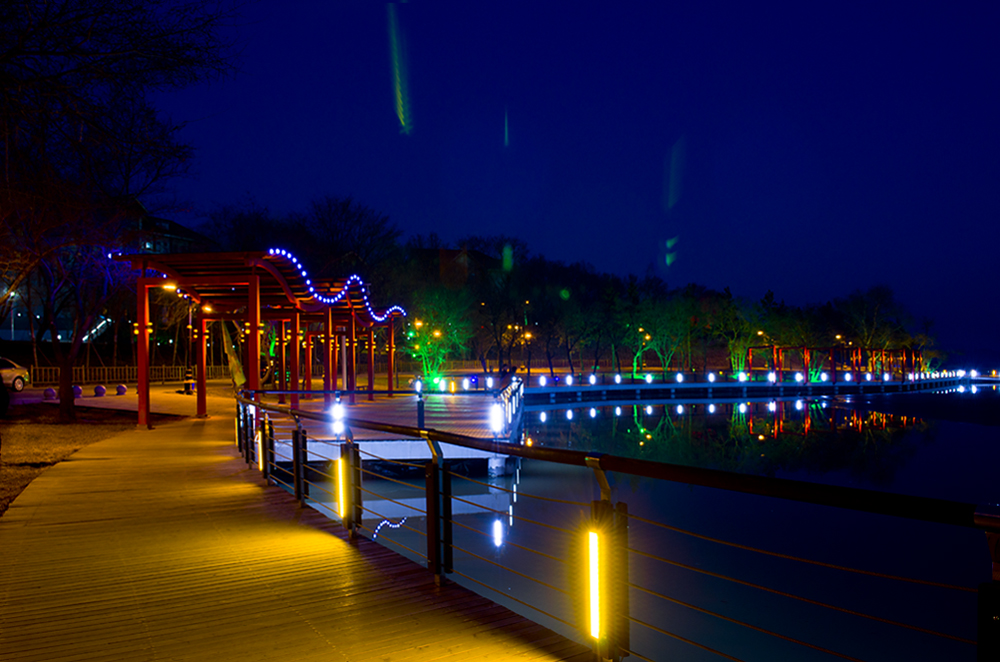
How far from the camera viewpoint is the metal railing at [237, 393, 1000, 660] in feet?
7.31

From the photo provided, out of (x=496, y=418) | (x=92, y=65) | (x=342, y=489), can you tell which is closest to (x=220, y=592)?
(x=342, y=489)

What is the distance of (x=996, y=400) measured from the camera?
4338 centimetres

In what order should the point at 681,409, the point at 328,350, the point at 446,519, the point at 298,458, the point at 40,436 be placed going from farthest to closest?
the point at 681,409
the point at 328,350
the point at 40,436
the point at 298,458
the point at 446,519

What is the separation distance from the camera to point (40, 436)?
14781mm

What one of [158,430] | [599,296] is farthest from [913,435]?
[599,296]

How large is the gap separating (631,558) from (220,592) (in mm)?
7563

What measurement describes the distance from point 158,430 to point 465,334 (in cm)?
3053

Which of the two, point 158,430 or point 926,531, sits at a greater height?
point 158,430

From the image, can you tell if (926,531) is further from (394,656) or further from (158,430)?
(158,430)

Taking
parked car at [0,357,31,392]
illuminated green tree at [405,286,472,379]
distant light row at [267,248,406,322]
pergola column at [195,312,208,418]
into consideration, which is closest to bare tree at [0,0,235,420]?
distant light row at [267,248,406,322]

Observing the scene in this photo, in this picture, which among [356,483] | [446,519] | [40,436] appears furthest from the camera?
[40,436]

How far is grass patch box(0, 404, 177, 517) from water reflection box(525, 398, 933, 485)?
11389 millimetres

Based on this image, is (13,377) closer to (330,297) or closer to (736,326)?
(330,297)

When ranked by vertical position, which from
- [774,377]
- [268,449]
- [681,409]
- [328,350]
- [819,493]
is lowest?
[681,409]
